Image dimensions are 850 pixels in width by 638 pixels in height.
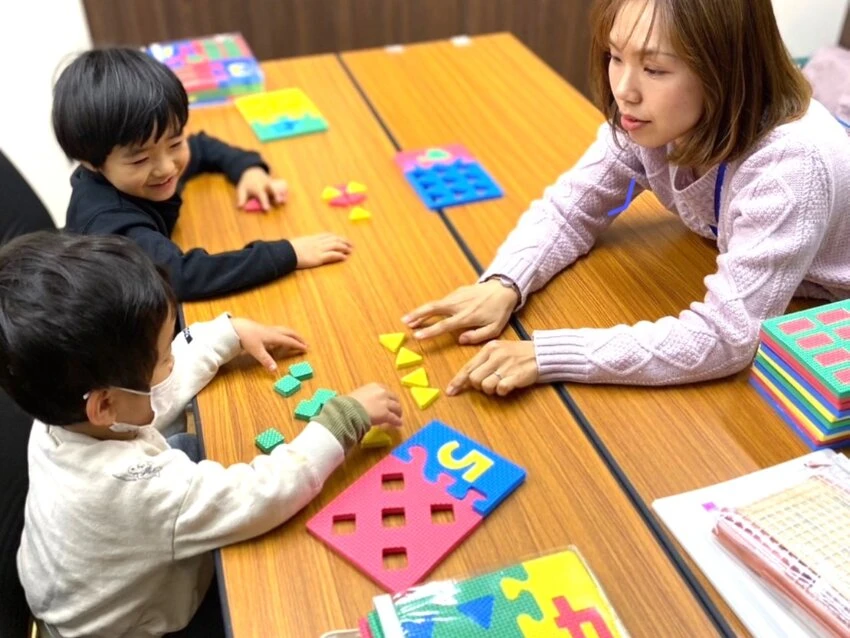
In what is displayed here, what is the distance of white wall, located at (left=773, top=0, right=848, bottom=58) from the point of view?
3139 mm

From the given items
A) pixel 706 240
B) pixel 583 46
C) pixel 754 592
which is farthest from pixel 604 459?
pixel 583 46

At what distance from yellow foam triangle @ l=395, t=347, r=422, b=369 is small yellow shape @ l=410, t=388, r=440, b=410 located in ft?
0.17

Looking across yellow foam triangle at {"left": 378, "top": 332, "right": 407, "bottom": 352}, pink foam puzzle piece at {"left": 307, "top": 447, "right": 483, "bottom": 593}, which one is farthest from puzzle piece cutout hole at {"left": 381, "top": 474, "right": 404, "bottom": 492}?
yellow foam triangle at {"left": 378, "top": 332, "right": 407, "bottom": 352}

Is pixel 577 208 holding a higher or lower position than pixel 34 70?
higher

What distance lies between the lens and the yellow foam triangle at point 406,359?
1151mm

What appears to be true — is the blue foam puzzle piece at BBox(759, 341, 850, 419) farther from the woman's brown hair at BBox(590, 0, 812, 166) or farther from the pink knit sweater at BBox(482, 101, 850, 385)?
the woman's brown hair at BBox(590, 0, 812, 166)

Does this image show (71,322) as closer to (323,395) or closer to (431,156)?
(323,395)

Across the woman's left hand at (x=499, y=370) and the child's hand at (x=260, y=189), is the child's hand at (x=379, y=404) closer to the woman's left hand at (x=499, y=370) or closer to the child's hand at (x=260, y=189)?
the woman's left hand at (x=499, y=370)

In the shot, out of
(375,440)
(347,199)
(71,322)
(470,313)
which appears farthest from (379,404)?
(347,199)

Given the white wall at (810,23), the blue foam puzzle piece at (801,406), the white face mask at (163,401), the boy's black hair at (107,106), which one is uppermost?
the boy's black hair at (107,106)

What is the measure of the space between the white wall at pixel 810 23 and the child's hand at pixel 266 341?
275 centimetres

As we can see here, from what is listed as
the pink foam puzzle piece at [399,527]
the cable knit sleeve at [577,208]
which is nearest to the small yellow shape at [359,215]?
the cable knit sleeve at [577,208]

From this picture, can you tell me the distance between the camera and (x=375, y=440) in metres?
1.03

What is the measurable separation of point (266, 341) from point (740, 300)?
2.17 ft
